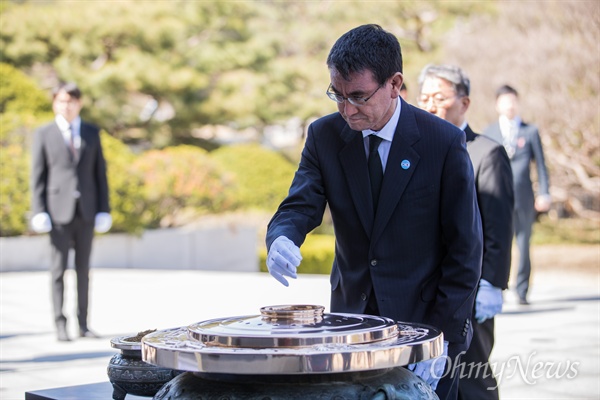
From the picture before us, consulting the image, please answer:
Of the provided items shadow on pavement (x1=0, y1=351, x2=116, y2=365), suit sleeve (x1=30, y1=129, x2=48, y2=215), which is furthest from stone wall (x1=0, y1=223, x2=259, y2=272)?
shadow on pavement (x1=0, y1=351, x2=116, y2=365)

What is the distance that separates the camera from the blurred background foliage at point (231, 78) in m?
14.8

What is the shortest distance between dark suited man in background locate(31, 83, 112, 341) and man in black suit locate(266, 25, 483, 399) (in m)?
4.56

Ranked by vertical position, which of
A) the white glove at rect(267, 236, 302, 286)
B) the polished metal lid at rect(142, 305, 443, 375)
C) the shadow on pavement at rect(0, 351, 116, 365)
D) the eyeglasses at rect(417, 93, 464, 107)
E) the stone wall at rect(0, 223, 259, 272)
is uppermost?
the eyeglasses at rect(417, 93, 464, 107)

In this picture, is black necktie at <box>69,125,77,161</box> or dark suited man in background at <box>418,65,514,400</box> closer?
dark suited man in background at <box>418,65,514,400</box>

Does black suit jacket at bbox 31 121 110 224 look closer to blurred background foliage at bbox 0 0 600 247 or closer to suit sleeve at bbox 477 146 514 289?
suit sleeve at bbox 477 146 514 289

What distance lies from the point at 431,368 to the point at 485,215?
4.33 feet

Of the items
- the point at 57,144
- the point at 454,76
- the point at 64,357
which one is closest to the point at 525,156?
the point at 57,144

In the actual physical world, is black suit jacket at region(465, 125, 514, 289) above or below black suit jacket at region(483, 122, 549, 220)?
below

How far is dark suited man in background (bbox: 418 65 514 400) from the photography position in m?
4.17

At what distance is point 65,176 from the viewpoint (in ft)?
24.7

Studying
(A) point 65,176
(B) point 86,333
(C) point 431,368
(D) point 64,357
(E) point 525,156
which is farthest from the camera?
(E) point 525,156

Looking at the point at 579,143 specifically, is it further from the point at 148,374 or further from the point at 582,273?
the point at 148,374

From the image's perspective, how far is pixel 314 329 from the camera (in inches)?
99.6

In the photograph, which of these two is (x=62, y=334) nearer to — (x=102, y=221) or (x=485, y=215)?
(x=102, y=221)
